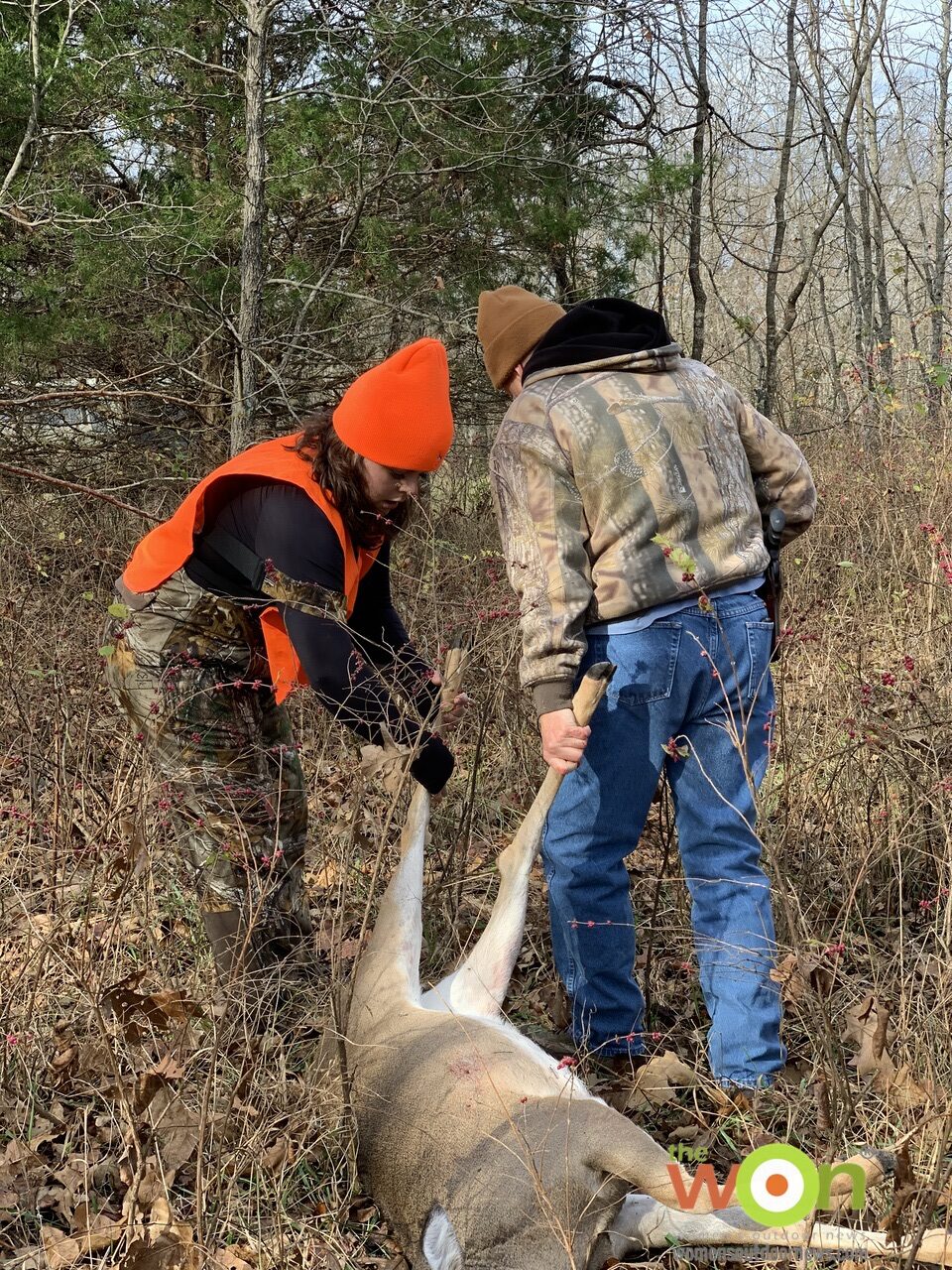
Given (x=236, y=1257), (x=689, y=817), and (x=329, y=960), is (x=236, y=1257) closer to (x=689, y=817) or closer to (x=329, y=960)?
(x=329, y=960)

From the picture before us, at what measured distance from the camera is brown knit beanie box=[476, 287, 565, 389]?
3.44 metres

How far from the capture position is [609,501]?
10.1ft

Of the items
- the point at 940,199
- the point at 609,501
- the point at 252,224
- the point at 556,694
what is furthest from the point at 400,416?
the point at 940,199

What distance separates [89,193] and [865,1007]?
6.20 metres

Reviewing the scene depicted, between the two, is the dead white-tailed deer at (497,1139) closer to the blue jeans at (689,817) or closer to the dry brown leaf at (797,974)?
the blue jeans at (689,817)

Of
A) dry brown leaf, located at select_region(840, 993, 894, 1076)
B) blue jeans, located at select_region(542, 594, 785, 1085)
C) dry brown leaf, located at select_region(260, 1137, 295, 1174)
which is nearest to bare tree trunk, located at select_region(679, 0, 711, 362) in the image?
blue jeans, located at select_region(542, 594, 785, 1085)

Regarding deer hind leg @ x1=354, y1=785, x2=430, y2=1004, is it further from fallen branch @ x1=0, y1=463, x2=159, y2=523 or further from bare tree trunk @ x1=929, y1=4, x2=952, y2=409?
bare tree trunk @ x1=929, y1=4, x2=952, y2=409

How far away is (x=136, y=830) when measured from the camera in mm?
2959

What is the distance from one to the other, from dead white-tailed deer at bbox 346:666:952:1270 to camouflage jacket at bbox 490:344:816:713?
0.23 metres

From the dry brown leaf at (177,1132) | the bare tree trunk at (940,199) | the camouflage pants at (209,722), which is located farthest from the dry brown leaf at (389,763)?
the bare tree trunk at (940,199)

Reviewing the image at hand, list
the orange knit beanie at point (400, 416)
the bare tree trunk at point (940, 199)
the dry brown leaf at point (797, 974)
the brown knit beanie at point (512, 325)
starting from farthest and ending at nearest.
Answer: the bare tree trunk at point (940, 199) < the brown knit beanie at point (512, 325) < the orange knit beanie at point (400, 416) < the dry brown leaf at point (797, 974)

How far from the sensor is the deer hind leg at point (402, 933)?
10.6ft

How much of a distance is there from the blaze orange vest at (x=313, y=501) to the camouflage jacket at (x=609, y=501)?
0.49 meters

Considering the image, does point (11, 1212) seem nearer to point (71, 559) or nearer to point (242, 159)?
point (71, 559)
